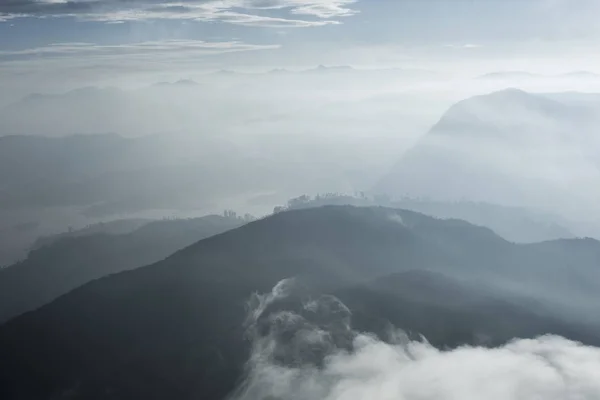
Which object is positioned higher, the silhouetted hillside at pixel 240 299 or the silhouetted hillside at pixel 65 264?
the silhouetted hillside at pixel 240 299

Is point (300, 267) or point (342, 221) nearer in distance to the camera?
point (300, 267)

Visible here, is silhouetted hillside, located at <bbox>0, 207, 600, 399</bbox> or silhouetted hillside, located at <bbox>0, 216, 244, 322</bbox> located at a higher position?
silhouetted hillside, located at <bbox>0, 207, 600, 399</bbox>

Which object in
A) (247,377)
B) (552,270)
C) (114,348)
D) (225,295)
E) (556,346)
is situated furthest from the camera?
(552,270)

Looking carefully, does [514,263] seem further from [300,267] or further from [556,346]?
[300,267]

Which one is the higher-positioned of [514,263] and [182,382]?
[182,382]

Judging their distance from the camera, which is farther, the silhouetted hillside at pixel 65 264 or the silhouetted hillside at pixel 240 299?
the silhouetted hillside at pixel 65 264

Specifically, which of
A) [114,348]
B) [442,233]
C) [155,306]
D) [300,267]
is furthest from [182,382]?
[442,233]
